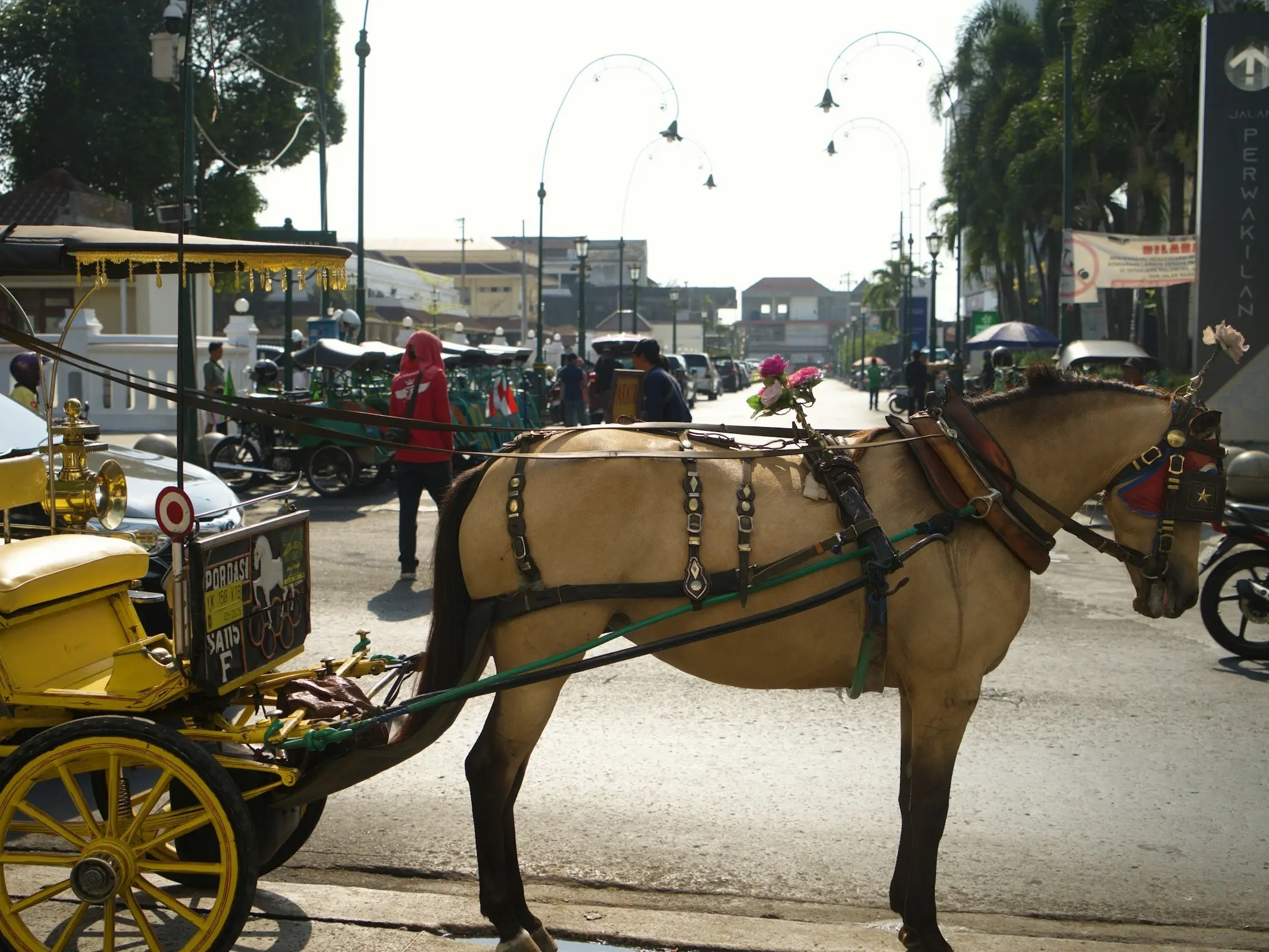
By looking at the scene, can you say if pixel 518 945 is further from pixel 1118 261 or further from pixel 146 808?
pixel 1118 261

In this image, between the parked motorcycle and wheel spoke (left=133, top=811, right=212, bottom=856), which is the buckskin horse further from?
the parked motorcycle

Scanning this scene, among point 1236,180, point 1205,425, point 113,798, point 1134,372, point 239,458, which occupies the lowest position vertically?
point 113,798

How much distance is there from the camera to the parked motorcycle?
7668mm

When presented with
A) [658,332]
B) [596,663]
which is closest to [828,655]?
[596,663]

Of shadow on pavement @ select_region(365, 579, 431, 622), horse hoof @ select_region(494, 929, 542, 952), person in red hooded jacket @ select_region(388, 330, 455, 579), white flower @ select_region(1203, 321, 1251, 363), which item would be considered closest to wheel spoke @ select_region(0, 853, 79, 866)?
horse hoof @ select_region(494, 929, 542, 952)

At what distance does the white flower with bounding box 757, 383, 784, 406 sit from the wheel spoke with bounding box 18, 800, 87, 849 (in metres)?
2.59

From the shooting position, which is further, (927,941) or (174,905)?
(927,941)

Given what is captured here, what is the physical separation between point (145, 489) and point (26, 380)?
296 cm

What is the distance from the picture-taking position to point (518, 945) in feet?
12.8

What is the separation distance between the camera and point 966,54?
146ft

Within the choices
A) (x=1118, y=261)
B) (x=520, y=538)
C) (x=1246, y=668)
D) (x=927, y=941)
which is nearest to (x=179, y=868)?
(x=520, y=538)

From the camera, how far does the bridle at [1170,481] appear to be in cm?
404

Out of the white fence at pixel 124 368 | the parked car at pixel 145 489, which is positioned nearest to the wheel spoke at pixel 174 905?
the parked car at pixel 145 489

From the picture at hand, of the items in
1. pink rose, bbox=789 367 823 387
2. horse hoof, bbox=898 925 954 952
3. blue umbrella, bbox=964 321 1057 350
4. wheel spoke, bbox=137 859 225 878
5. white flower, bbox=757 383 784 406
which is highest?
blue umbrella, bbox=964 321 1057 350
